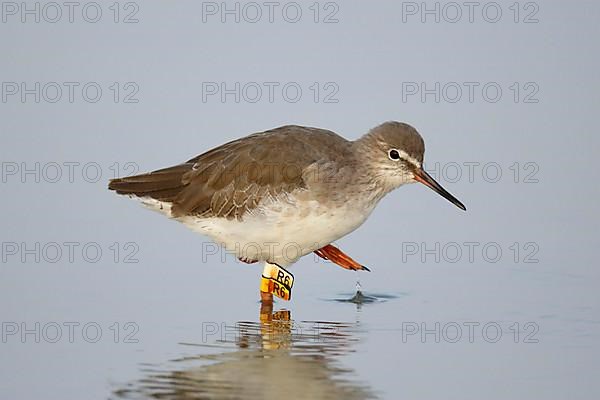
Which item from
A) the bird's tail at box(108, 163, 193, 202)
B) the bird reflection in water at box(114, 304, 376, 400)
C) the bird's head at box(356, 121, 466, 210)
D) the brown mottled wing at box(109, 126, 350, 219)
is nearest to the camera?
the bird reflection in water at box(114, 304, 376, 400)

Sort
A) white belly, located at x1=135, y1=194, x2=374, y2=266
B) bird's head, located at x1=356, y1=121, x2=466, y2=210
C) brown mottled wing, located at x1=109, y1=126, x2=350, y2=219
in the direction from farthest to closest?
bird's head, located at x1=356, y1=121, x2=466, y2=210 < brown mottled wing, located at x1=109, y1=126, x2=350, y2=219 < white belly, located at x1=135, y1=194, x2=374, y2=266

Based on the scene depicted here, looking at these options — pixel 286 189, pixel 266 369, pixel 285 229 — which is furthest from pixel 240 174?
pixel 266 369

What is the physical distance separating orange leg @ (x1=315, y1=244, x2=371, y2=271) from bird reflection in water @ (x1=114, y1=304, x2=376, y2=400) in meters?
1.80

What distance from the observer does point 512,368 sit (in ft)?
31.4

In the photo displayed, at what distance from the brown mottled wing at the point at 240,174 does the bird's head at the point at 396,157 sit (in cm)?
33

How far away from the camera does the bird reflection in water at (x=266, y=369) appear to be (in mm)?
8688

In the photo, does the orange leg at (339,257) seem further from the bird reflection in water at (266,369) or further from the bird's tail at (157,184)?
the bird reflection in water at (266,369)

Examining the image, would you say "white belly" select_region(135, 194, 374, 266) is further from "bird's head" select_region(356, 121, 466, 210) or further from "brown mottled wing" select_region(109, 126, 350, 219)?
"bird's head" select_region(356, 121, 466, 210)

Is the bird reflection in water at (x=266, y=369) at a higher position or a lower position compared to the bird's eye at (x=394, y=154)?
lower

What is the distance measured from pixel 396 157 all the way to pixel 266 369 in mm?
3353

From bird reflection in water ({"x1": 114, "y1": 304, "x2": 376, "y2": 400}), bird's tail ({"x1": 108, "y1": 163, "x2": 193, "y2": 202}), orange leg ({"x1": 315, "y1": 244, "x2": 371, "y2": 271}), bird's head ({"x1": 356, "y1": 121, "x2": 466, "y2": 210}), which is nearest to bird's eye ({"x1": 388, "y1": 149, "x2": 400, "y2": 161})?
bird's head ({"x1": 356, "y1": 121, "x2": 466, "y2": 210})

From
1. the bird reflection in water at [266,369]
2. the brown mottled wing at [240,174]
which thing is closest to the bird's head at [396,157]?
the brown mottled wing at [240,174]

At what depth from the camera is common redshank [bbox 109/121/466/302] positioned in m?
11.6

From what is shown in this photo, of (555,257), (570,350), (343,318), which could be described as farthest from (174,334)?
(555,257)
